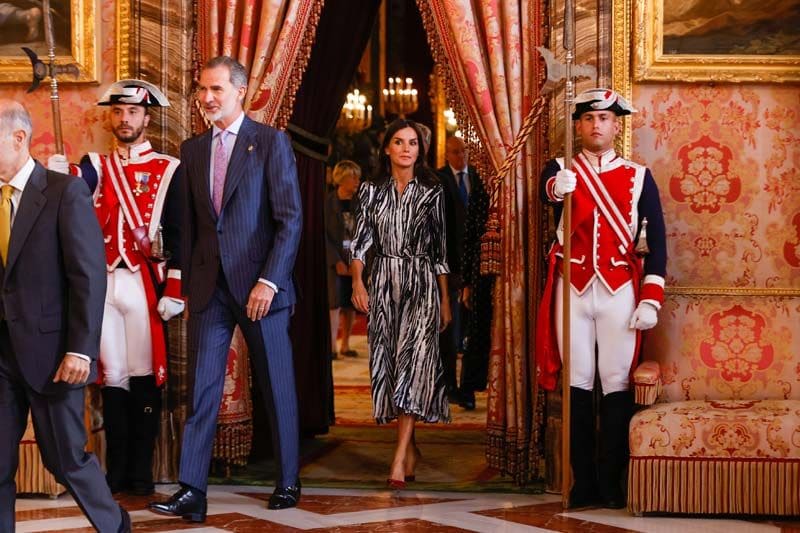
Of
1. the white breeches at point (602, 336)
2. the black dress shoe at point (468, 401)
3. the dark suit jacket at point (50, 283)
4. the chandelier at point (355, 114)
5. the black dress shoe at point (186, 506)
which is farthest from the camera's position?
the chandelier at point (355, 114)

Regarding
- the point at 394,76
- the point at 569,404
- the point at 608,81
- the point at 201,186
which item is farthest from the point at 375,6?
the point at 394,76

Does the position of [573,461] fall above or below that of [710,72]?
below

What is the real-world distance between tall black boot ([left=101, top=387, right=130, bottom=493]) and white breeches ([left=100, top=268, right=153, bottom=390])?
7 cm

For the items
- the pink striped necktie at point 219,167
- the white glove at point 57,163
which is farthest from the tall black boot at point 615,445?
the white glove at point 57,163

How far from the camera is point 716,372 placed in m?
5.48

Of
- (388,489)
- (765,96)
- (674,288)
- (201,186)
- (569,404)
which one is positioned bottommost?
(388,489)

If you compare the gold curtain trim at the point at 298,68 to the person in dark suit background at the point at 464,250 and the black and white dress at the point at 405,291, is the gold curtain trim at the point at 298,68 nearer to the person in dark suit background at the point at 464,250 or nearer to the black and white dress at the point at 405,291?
the black and white dress at the point at 405,291

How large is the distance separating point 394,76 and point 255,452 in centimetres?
853

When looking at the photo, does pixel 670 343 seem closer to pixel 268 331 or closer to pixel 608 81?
pixel 608 81

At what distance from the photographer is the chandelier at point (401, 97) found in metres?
13.8

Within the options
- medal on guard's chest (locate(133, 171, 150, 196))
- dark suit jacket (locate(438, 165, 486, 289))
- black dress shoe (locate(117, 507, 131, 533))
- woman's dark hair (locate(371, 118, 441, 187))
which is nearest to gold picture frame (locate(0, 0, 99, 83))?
medal on guard's chest (locate(133, 171, 150, 196))

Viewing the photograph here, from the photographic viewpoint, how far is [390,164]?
5.96 m

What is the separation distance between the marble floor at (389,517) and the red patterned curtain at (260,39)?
5.70 ft

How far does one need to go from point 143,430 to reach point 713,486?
237cm
